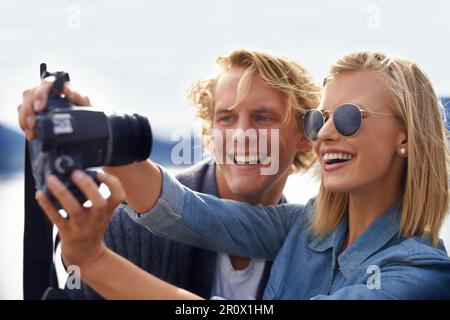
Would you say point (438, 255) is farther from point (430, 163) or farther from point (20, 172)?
point (20, 172)

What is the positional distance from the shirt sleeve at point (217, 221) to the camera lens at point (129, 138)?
174 millimetres

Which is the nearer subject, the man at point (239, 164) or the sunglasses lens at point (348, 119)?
the sunglasses lens at point (348, 119)

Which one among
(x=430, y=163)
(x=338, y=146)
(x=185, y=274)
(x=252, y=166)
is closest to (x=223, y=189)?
(x=252, y=166)

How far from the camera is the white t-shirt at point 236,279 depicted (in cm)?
139

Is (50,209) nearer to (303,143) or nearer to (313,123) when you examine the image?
(313,123)

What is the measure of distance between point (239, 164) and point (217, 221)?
0.17m

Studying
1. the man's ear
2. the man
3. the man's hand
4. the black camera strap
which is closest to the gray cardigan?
the man

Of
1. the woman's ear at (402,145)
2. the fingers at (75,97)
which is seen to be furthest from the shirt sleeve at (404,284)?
the fingers at (75,97)

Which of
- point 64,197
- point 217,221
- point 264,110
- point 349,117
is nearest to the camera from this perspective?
point 64,197

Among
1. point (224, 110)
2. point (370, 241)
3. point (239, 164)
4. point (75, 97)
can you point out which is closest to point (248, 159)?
point (239, 164)

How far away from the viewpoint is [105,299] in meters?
1.17

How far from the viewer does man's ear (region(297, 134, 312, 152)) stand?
60.6 inches

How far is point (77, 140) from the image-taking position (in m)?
1.00

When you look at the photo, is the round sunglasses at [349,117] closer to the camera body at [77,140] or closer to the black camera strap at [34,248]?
the camera body at [77,140]
